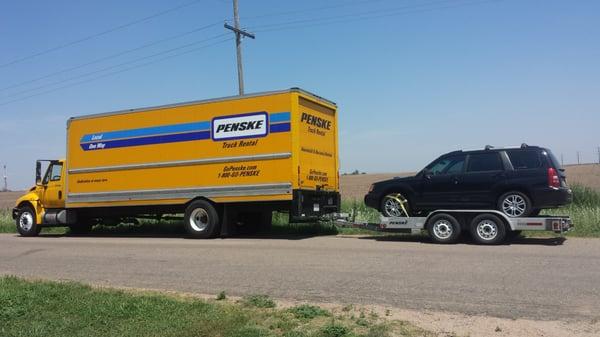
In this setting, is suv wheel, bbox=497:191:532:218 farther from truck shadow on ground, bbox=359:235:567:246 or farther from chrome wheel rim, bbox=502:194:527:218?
truck shadow on ground, bbox=359:235:567:246

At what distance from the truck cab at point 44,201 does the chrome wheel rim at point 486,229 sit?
13.0 meters

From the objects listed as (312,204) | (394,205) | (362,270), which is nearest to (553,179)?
(394,205)

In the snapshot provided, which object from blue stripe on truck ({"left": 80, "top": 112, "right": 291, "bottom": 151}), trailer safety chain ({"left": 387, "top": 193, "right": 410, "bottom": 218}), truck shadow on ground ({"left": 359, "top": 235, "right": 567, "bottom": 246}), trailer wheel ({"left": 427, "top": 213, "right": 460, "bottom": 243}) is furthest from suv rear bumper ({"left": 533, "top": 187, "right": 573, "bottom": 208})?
blue stripe on truck ({"left": 80, "top": 112, "right": 291, "bottom": 151})

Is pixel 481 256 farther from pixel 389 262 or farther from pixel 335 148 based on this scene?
pixel 335 148

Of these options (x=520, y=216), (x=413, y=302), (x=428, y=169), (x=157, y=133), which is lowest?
(x=413, y=302)

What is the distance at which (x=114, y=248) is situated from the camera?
14.4 meters

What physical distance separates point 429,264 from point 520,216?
395cm

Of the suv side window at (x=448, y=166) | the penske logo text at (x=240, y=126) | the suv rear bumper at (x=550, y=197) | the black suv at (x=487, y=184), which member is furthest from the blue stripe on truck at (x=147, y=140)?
the suv rear bumper at (x=550, y=197)

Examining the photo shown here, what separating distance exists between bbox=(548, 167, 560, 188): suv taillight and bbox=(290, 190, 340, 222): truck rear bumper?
5.89m

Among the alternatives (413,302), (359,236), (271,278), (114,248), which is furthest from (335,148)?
(413,302)

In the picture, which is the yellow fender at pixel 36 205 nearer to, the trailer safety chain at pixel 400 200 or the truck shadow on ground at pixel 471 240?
the truck shadow on ground at pixel 471 240

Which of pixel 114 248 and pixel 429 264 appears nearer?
pixel 429 264

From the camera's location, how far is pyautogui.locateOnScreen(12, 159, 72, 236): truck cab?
1939 centimetres

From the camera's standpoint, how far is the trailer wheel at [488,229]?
1305 cm
